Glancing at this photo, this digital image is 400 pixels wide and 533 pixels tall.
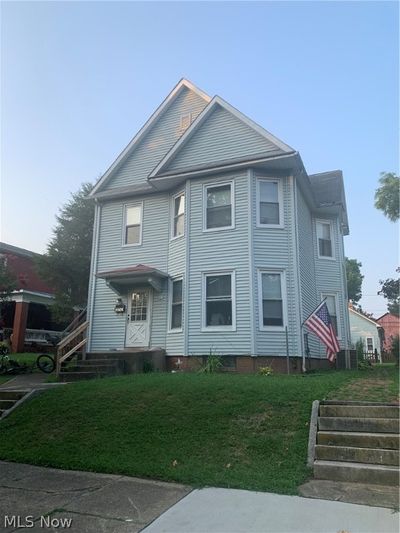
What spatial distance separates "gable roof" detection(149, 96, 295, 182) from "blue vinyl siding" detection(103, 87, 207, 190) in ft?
5.41

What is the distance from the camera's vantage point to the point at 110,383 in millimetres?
9867

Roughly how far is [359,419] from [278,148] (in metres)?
9.07

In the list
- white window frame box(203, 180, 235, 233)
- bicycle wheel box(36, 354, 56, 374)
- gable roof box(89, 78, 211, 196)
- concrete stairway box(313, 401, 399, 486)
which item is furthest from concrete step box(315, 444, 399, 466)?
gable roof box(89, 78, 211, 196)

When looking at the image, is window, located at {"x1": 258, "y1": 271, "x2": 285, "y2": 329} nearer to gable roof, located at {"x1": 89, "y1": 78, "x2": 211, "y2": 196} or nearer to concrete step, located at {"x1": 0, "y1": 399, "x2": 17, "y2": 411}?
concrete step, located at {"x1": 0, "y1": 399, "x2": 17, "y2": 411}

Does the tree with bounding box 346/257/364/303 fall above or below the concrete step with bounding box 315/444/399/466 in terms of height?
above

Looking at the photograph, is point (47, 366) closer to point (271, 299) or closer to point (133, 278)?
point (133, 278)

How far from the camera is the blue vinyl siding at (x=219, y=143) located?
44.9 ft

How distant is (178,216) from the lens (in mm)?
14656

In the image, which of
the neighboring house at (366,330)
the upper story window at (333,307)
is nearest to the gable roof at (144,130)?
the upper story window at (333,307)

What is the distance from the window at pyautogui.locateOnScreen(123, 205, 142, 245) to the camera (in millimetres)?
15555

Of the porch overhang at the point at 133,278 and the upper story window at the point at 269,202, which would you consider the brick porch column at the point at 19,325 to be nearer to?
the porch overhang at the point at 133,278

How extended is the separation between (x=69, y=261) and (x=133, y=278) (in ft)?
29.8

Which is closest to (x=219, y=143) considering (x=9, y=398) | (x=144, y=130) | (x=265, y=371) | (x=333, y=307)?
(x=144, y=130)

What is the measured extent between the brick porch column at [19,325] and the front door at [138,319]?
12169 millimetres
